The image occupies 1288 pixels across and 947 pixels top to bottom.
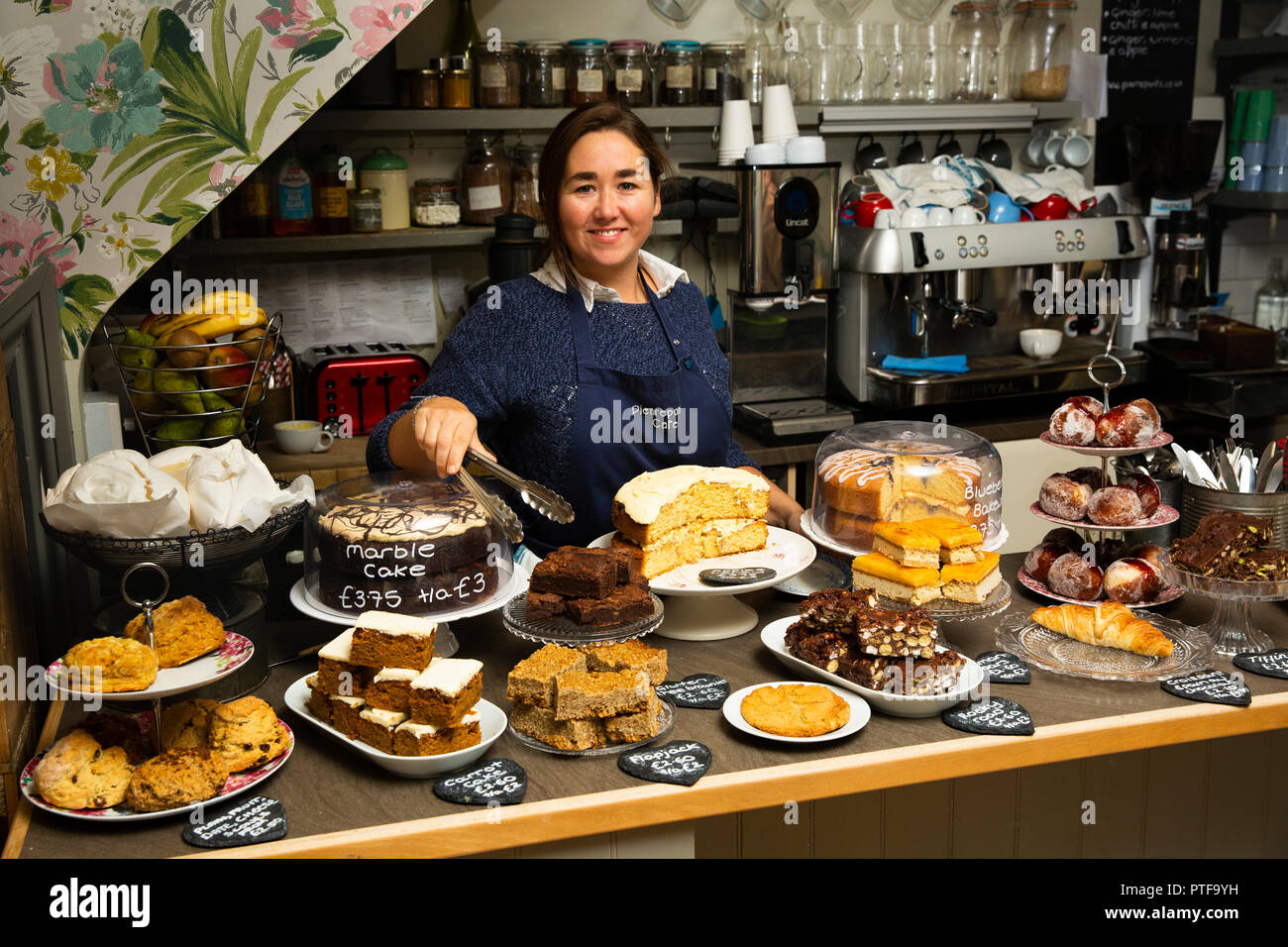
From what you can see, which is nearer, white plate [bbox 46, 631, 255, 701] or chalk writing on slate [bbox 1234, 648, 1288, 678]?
white plate [bbox 46, 631, 255, 701]

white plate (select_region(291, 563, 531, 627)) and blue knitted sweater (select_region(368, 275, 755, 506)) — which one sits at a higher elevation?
blue knitted sweater (select_region(368, 275, 755, 506))

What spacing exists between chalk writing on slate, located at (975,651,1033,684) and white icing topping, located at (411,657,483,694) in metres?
0.73

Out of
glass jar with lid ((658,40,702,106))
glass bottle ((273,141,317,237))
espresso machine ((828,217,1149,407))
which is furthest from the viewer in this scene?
glass jar with lid ((658,40,702,106))

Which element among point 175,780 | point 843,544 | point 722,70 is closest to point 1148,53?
point 722,70

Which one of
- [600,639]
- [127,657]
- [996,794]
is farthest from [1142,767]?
[127,657]

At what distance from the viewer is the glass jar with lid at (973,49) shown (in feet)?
13.0

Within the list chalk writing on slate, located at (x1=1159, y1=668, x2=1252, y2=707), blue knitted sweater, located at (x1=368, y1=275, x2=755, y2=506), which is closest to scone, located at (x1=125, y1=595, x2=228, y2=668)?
blue knitted sweater, located at (x1=368, y1=275, x2=755, y2=506)

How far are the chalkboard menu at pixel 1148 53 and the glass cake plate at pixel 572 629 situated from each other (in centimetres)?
337

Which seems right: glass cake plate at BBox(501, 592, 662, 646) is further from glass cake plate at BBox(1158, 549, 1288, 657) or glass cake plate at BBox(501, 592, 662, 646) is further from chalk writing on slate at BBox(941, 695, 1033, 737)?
glass cake plate at BBox(1158, 549, 1288, 657)

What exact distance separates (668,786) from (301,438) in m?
2.05

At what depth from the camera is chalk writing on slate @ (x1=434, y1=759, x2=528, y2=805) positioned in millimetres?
1425

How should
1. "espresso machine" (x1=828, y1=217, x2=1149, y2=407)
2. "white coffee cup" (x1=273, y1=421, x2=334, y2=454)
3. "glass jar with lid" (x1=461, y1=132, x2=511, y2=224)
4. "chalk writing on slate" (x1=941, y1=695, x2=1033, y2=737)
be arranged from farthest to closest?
"glass jar with lid" (x1=461, y1=132, x2=511, y2=224), "espresso machine" (x1=828, y1=217, x2=1149, y2=407), "white coffee cup" (x1=273, y1=421, x2=334, y2=454), "chalk writing on slate" (x1=941, y1=695, x2=1033, y2=737)

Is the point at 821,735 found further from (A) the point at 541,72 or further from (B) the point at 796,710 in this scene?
(A) the point at 541,72
